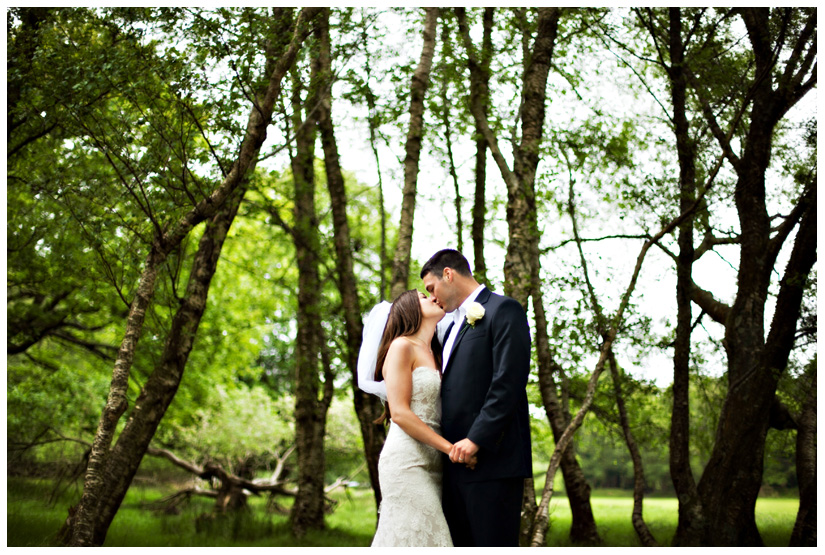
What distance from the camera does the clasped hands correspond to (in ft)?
10.3

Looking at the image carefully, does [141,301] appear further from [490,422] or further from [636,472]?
[636,472]

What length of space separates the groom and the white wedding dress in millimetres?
72

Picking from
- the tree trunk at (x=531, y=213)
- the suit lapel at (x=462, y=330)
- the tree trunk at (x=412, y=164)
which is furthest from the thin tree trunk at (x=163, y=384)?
the suit lapel at (x=462, y=330)

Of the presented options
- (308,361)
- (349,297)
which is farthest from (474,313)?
(308,361)

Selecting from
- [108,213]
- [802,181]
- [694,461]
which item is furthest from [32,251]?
[694,461]

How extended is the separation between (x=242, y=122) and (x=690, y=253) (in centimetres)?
682

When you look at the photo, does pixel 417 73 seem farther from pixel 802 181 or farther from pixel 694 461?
pixel 694 461

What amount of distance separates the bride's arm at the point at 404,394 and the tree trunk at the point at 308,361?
24.0ft

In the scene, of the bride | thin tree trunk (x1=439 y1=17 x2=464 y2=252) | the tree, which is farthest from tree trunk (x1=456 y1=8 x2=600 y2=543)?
the bride

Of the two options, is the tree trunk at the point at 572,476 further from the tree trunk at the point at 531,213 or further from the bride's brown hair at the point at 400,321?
the bride's brown hair at the point at 400,321

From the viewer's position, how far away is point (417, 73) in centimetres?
791

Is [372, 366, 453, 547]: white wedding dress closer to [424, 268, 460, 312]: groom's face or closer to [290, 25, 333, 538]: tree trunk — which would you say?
[424, 268, 460, 312]: groom's face

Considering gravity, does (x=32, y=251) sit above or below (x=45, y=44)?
below

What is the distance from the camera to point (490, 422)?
10.2ft
